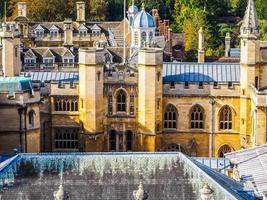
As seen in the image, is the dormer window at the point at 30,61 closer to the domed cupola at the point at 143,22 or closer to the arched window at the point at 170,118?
the domed cupola at the point at 143,22

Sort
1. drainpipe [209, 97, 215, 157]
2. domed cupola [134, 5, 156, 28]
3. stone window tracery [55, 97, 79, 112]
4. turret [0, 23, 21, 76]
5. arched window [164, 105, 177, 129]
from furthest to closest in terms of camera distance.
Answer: domed cupola [134, 5, 156, 28], turret [0, 23, 21, 76], arched window [164, 105, 177, 129], stone window tracery [55, 97, 79, 112], drainpipe [209, 97, 215, 157]

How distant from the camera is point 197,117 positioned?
191 feet

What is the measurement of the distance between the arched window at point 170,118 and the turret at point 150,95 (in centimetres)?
68

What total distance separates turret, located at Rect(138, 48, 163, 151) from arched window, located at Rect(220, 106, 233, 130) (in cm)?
380

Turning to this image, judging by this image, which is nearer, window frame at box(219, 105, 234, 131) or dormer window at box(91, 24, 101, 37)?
window frame at box(219, 105, 234, 131)

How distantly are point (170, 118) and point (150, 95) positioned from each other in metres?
2.33

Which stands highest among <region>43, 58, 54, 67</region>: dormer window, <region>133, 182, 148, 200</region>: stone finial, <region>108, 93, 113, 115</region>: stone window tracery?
<region>43, 58, 54, 67</region>: dormer window

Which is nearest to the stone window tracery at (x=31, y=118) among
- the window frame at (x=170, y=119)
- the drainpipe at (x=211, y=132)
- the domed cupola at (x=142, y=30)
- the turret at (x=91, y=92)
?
the turret at (x=91, y=92)

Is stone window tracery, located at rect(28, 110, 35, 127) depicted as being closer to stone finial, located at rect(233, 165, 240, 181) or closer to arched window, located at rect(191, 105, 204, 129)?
arched window, located at rect(191, 105, 204, 129)

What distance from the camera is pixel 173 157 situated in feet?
119

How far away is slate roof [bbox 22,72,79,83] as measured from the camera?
59.8m

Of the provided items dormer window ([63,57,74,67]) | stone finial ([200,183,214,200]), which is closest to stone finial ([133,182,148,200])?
stone finial ([200,183,214,200])

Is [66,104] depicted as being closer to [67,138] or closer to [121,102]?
[67,138]

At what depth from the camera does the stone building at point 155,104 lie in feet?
186
